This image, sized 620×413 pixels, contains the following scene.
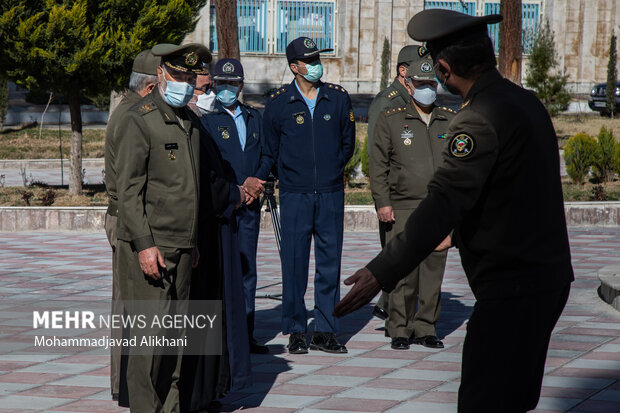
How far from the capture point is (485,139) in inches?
126

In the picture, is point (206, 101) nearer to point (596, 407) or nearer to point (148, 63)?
point (148, 63)

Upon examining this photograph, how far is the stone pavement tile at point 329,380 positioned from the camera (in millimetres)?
6133

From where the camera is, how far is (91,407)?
556 cm

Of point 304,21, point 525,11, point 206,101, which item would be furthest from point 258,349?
point 525,11

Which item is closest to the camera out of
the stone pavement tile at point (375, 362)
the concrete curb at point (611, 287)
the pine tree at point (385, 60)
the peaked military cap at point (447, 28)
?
the peaked military cap at point (447, 28)

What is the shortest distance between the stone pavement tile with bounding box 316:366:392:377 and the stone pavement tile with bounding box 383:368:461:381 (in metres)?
0.09

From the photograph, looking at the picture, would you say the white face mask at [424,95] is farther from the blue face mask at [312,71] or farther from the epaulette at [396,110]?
the blue face mask at [312,71]

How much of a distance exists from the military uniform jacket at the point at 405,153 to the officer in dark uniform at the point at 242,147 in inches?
35.3

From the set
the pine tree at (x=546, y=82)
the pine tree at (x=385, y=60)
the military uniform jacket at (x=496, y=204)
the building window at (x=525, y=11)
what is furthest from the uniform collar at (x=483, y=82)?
the building window at (x=525, y=11)

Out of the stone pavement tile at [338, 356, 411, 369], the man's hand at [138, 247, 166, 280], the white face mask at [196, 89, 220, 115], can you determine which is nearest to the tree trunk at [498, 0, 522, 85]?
the white face mask at [196, 89, 220, 115]

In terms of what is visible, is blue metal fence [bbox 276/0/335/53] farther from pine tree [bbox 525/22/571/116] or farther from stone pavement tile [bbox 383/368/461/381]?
stone pavement tile [bbox 383/368/461/381]

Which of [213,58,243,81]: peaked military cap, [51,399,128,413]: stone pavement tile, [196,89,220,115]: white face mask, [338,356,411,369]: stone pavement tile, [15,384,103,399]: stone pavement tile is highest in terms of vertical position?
[213,58,243,81]: peaked military cap

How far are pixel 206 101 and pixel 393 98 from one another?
1.63 m

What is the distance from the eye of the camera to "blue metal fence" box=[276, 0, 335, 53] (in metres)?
40.3
